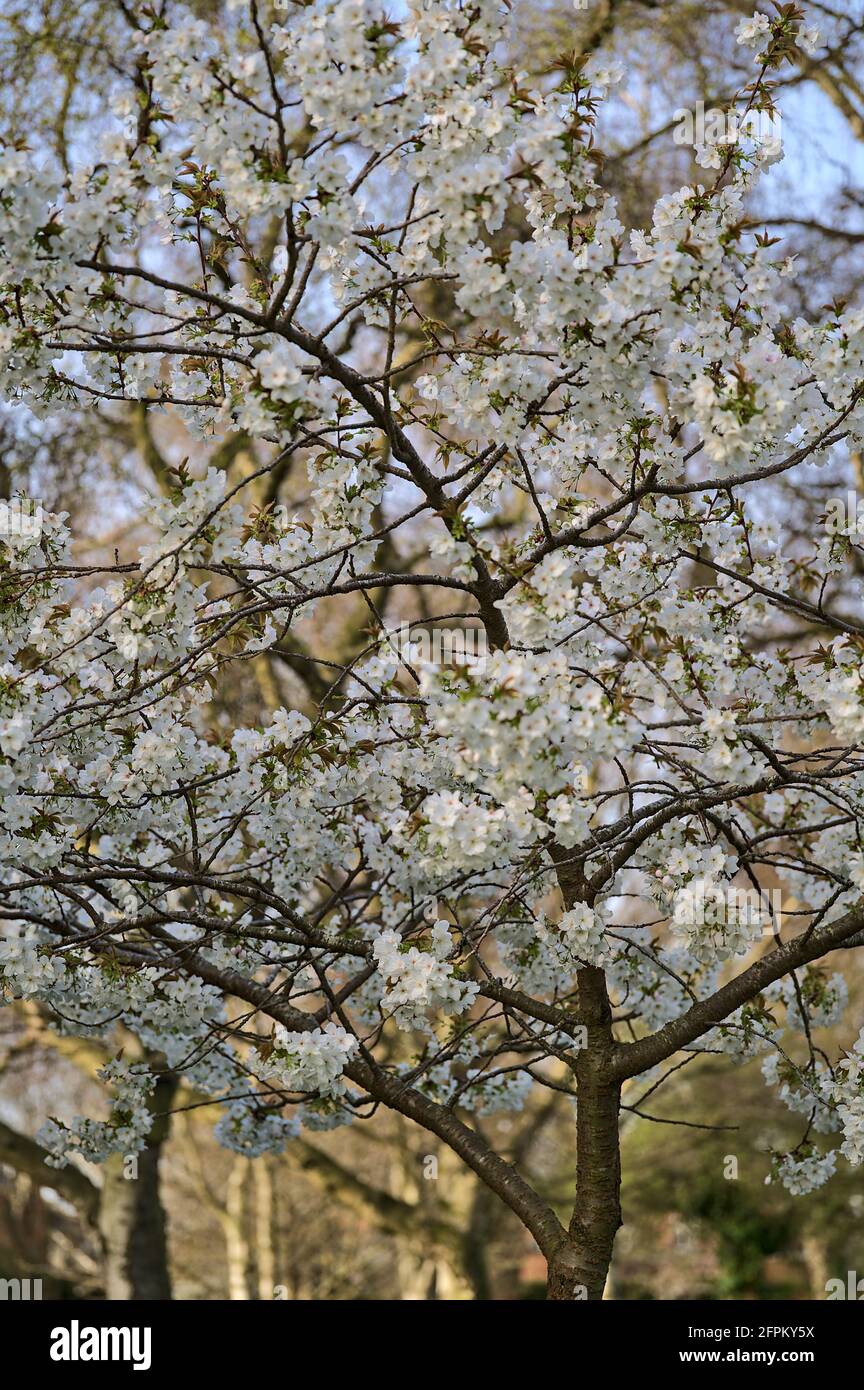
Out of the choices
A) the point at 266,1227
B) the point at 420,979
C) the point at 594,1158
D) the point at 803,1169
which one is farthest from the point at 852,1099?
the point at 266,1227

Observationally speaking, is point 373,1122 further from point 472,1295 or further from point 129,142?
point 129,142

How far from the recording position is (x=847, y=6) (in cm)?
823

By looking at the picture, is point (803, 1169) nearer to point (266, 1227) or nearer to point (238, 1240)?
point (266, 1227)

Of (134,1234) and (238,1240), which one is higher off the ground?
(238,1240)

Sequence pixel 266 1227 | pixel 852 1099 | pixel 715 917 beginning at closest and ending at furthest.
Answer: pixel 715 917, pixel 852 1099, pixel 266 1227

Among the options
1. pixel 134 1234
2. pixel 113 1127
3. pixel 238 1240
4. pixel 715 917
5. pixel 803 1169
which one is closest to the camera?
pixel 715 917

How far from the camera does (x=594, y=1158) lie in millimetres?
3934

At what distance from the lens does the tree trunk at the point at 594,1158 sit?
390 centimetres

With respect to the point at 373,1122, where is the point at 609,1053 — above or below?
below

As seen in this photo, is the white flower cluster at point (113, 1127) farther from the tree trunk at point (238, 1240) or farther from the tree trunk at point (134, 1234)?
the tree trunk at point (238, 1240)

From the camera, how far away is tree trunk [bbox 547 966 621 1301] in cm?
390
